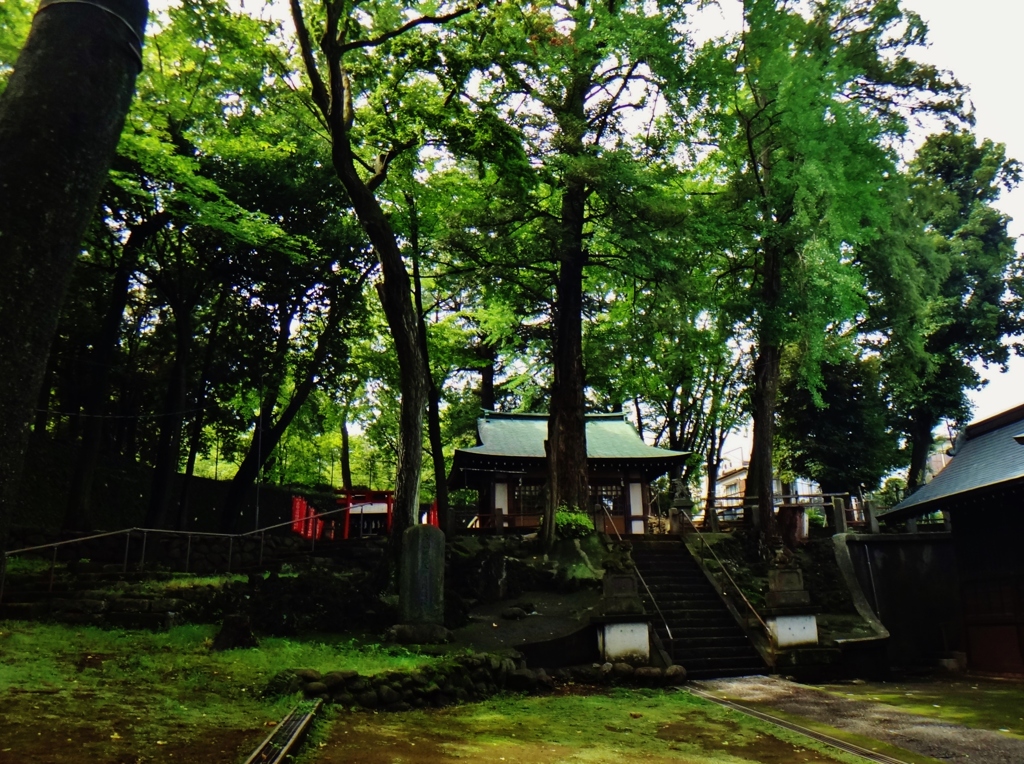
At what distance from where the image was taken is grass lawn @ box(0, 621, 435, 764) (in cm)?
507

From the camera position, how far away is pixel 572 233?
17594 mm

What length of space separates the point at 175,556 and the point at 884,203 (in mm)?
19708

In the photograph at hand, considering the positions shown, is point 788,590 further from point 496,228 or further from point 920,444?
point 920,444

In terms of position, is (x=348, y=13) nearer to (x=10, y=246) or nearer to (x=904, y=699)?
(x=10, y=246)

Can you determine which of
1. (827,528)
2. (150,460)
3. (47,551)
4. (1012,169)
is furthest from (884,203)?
(150,460)

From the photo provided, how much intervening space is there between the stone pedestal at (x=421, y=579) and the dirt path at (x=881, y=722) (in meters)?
4.71

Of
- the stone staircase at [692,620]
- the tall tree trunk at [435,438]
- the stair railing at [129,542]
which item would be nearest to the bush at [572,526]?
the stone staircase at [692,620]

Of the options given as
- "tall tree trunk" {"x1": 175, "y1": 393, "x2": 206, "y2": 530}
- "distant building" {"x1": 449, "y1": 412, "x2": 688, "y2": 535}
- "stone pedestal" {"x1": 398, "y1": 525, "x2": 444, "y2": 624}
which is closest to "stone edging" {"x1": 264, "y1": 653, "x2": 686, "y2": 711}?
"stone pedestal" {"x1": 398, "y1": 525, "x2": 444, "y2": 624}

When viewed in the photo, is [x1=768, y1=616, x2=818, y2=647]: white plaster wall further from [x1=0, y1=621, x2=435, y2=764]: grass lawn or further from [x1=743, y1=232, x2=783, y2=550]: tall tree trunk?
[x1=0, y1=621, x2=435, y2=764]: grass lawn

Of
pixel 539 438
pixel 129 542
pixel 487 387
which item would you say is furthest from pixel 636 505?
pixel 129 542

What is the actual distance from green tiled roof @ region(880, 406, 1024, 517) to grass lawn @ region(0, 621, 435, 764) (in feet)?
36.9

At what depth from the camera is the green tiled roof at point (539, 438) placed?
25453 millimetres

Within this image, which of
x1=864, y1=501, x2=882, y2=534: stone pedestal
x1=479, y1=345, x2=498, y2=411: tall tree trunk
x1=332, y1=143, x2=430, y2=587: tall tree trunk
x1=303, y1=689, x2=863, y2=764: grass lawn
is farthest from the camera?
x1=479, y1=345, x2=498, y2=411: tall tree trunk

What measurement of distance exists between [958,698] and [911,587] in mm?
8373
